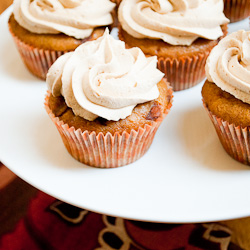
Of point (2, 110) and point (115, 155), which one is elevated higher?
point (2, 110)

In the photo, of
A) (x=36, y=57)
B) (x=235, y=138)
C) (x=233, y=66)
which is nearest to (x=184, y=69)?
(x=233, y=66)

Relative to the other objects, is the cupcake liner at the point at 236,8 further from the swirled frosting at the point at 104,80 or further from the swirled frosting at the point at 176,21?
the swirled frosting at the point at 104,80

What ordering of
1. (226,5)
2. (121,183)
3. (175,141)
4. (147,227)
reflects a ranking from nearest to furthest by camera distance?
(121,183)
(175,141)
(147,227)
(226,5)

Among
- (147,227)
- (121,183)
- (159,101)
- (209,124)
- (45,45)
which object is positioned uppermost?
(45,45)

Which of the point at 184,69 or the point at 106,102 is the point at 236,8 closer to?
the point at 184,69

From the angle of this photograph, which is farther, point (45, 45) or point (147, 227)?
point (147, 227)

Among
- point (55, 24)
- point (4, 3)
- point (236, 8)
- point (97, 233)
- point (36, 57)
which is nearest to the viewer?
point (55, 24)

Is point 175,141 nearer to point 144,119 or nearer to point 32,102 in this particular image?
point 144,119

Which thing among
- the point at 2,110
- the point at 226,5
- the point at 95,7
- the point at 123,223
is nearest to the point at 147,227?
the point at 123,223
